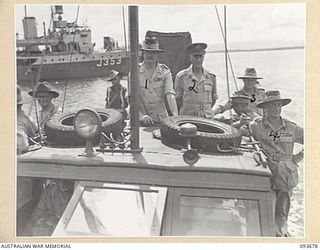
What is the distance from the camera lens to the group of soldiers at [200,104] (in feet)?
4.12

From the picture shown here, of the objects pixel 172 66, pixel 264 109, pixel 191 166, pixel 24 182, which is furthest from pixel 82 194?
pixel 264 109

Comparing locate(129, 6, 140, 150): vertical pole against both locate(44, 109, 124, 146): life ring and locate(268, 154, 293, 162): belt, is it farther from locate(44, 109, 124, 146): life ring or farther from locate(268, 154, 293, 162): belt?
locate(268, 154, 293, 162): belt

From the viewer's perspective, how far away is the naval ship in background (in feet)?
4.14

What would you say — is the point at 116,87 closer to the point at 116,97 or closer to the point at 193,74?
the point at 116,97

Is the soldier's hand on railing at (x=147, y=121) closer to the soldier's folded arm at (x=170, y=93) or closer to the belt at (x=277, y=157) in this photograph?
the soldier's folded arm at (x=170, y=93)

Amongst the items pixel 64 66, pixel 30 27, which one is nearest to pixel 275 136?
pixel 64 66

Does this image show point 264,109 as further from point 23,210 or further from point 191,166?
point 23,210

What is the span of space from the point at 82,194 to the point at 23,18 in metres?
0.47

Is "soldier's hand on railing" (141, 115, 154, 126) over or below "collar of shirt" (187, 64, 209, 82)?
below

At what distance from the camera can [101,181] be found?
121cm

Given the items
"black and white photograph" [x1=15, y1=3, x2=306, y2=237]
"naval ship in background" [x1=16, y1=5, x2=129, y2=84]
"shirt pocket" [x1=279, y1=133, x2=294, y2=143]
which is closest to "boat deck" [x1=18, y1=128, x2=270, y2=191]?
"black and white photograph" [x1=15, y1=3, x2=306, y2=237]

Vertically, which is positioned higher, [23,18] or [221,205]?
[23,18]

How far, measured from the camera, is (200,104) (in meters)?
1.28

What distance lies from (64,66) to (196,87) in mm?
335
